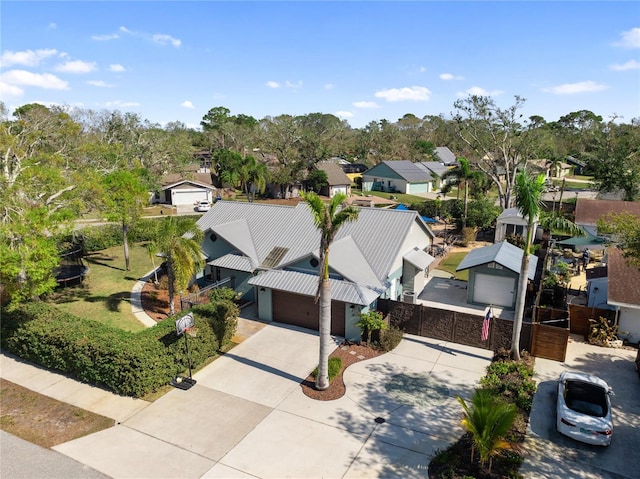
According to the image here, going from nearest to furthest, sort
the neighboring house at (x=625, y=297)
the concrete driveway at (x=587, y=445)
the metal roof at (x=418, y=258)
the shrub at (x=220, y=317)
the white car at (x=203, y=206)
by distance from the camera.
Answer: the concrete driveway at (x=587, y=445), the shrub at (x=220, y=317), the neighboring house at (x=625, y=297), the metal roof at (x=418, y=258), the white car at (x=203, y=206)

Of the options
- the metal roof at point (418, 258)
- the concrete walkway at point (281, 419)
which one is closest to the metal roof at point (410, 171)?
the metal roof at point (418, 258)

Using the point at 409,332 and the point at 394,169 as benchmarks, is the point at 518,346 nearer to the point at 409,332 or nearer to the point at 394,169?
the point at 409,332

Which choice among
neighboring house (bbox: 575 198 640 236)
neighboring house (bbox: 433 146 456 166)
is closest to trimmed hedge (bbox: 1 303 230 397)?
neighboring house (bbox: 575 198 640 236)

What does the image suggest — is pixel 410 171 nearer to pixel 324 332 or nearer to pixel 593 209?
pixel 593 209

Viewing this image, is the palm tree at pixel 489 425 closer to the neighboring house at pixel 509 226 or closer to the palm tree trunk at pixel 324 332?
the palm tree trunk at pixel 324 332

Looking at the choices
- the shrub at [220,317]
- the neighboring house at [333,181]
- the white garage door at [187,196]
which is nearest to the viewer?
the shrub at [220,317]
